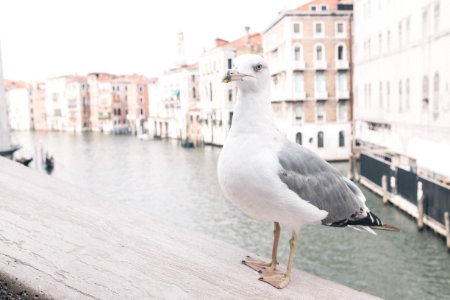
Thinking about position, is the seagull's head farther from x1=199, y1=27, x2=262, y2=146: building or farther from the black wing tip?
x1=199, y1=27, x2=262, y2=146: building

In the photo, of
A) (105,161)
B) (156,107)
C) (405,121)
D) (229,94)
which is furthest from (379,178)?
(156,107)

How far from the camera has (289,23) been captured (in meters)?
25.2

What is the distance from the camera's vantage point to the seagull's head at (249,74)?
5.14ft

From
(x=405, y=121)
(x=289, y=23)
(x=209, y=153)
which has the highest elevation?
(x=289, y=23)

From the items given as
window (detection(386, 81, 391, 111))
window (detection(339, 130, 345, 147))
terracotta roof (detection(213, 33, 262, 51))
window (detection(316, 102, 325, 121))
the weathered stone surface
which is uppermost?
terracotta roof (detection(213, 33, 262, 51))

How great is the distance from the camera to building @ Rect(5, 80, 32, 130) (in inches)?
3504

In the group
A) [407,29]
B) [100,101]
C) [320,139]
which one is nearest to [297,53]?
[320,139]

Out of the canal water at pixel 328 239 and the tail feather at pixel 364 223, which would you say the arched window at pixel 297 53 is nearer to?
the canal water at pixel 328 239

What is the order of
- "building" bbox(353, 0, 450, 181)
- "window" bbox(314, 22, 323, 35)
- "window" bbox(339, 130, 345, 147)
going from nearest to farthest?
"building" bbox(353, 0, 450, 181)
"window" bbox(314, 22, 323, 35)
"window" bbox(339, 130, 345, 147)

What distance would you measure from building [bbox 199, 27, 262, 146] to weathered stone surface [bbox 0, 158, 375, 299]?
1306 inches

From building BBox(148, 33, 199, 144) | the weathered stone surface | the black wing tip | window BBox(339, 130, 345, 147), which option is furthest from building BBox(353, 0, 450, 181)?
building BBox(148, 33, 199, 144)

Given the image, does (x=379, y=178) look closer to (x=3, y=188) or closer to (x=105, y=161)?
(x=3, y=188)

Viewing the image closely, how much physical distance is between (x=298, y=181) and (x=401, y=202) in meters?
12.7

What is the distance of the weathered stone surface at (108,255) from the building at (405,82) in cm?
1155
